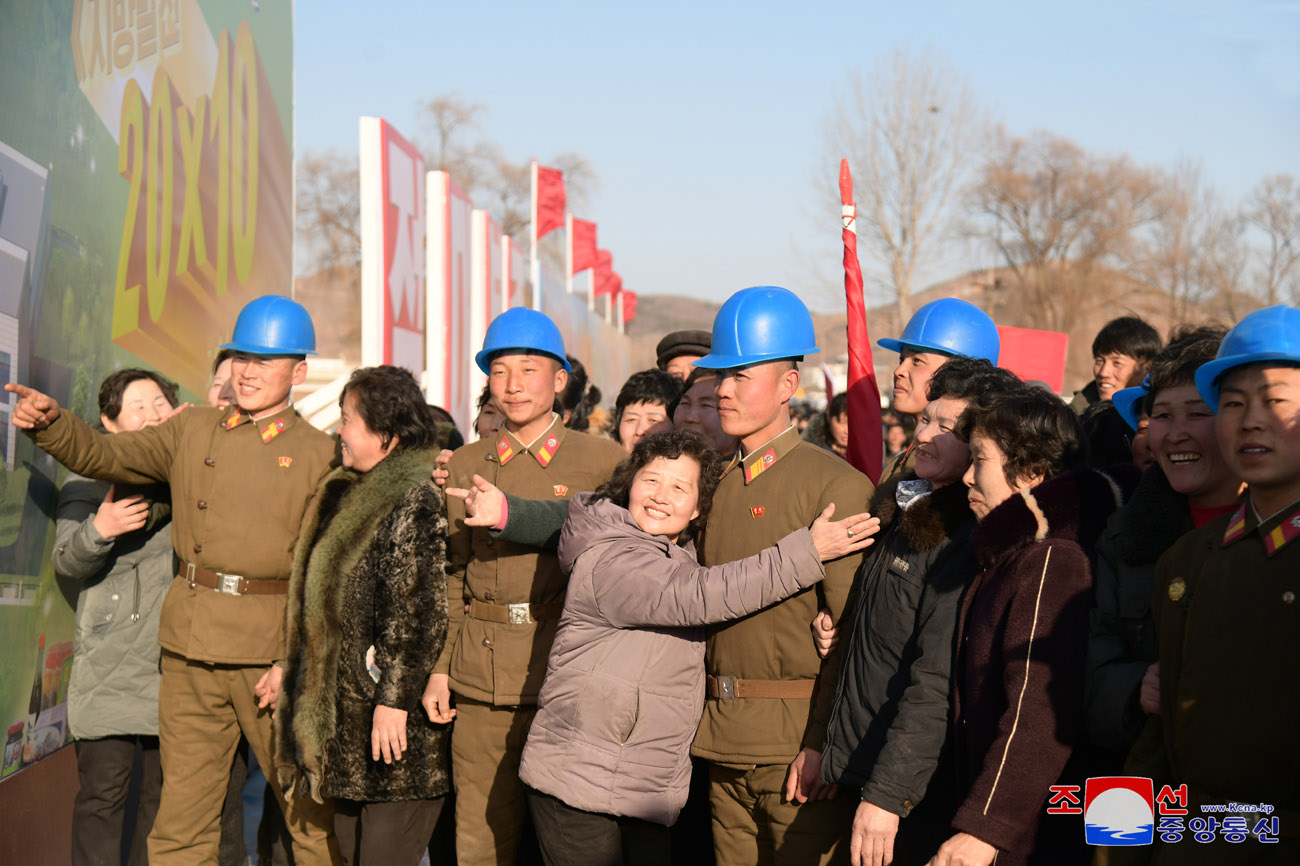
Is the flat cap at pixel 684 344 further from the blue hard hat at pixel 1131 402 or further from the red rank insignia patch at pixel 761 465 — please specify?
the red rank insignia patch at pixel 761 465

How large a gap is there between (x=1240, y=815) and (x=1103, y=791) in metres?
0.39

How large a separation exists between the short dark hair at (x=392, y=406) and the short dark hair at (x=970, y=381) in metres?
2.04

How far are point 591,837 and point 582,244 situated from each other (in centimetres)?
2856

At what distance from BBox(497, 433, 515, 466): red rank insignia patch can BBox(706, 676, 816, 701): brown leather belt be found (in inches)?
51.4

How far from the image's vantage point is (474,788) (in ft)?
13.3

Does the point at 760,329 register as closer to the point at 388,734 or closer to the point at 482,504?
the point at 482,504

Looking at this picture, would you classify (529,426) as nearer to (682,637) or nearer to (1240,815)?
(682,637)

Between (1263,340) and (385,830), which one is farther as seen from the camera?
(385,830)

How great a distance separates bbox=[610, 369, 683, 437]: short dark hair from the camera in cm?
552

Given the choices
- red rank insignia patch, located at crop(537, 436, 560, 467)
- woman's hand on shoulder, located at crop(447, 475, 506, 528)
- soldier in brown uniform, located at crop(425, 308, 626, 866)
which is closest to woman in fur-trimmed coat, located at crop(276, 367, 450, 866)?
soldier in brown uniform, located at crop(425, 308, 626, 866)

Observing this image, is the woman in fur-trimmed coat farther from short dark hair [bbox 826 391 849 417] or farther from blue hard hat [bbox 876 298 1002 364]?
short dark hair [bbox 826 391 849 417]

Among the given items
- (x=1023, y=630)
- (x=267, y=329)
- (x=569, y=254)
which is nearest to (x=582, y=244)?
(x=569, y=254)

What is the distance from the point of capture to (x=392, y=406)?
438 cm

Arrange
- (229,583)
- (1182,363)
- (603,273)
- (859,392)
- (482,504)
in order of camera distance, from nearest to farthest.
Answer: (1182,363) → (482,504) → (859,392) → (229,583) → (603,273)
